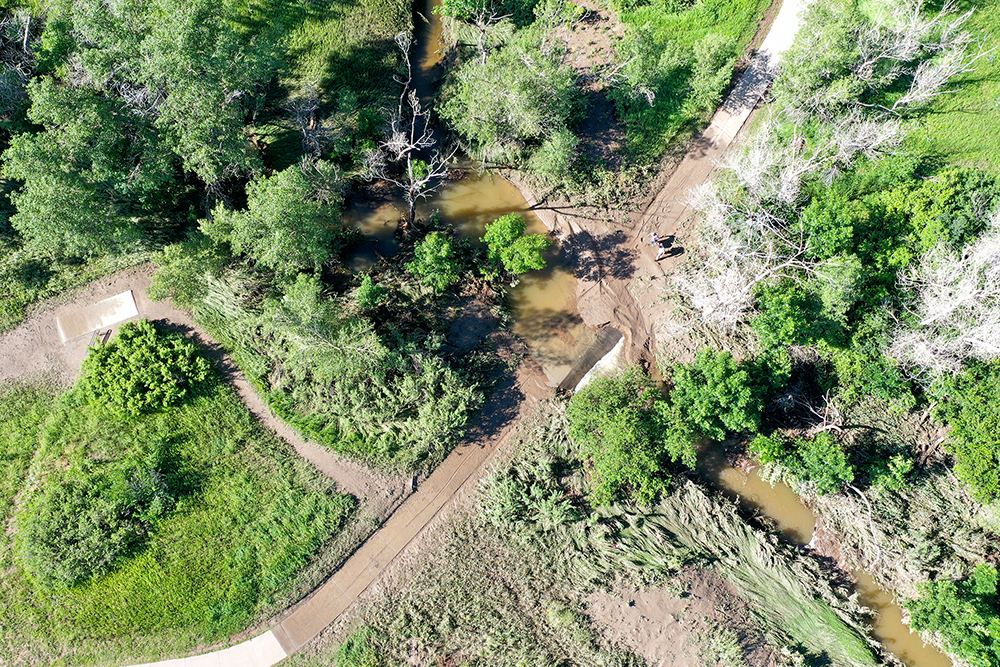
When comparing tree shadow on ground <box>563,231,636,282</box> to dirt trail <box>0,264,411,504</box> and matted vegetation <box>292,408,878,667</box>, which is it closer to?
matted vegetation <box>292,408,878,667</box>

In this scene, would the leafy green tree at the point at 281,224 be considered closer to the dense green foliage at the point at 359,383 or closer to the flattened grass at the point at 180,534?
the dense green foliage at the point at 359,383

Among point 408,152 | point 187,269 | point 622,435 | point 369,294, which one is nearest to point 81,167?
point 187,269

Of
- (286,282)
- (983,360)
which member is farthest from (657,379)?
(286,282)

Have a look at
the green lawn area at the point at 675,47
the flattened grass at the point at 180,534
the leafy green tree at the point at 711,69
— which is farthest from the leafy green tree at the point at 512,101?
the flattened grass at the point at 180,534

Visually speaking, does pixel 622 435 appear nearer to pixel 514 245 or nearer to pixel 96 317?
pixel 514 245

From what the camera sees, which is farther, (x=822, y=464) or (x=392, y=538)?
(x=392, y=538)

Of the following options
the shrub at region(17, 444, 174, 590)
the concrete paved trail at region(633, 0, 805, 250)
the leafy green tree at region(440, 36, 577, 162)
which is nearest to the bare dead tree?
the leafy green tree at region(440, 36, 577, 162)

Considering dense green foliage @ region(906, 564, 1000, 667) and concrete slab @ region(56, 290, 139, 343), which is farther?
concrete slab @ region(56, 290, 139, 343)
